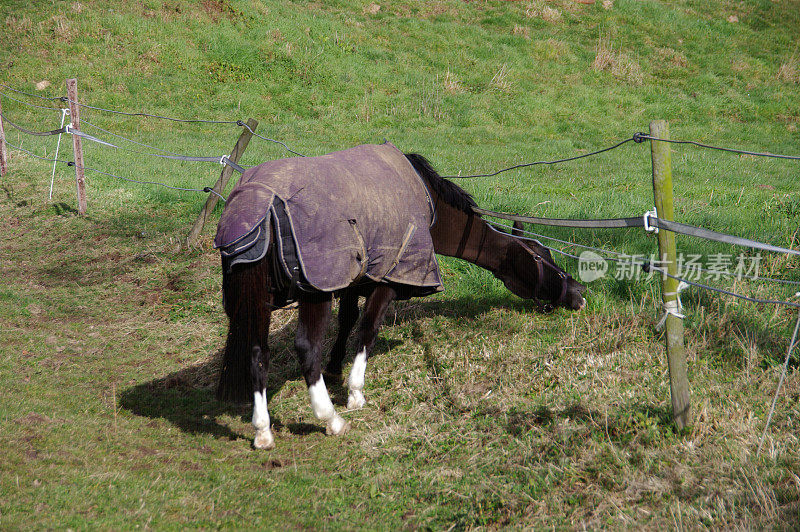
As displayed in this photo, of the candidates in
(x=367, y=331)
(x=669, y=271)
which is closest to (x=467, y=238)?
(x=367, y=331)

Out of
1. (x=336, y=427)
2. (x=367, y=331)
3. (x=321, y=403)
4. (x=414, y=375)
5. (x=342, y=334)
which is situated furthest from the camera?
(x=342, y=334)

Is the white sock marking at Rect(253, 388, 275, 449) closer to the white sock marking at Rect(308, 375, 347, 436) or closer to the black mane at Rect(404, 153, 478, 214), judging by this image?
the white sock marking at Rect(308, 375, 347, 436)

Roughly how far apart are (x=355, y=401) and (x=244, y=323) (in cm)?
114

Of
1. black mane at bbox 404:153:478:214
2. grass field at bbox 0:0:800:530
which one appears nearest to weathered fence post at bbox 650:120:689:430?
grass field at bbox 0:0:800:530

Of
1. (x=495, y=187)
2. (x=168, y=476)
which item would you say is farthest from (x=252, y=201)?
(x=495, y=187)

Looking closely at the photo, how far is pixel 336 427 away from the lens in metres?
4.14

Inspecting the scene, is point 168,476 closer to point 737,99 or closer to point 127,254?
point 127,254

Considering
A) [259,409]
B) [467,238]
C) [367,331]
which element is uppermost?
[467,238]

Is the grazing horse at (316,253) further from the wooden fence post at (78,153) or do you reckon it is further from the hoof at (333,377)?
the wooden fence post at (78,153)

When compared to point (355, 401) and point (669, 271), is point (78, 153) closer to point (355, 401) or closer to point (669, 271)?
point (355, 401)

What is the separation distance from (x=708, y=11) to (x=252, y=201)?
995 inches

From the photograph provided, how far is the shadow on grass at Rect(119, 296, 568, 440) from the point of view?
14.4ft

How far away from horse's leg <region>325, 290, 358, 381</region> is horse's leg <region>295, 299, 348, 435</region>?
96cm

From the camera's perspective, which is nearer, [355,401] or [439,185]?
[355,401]
